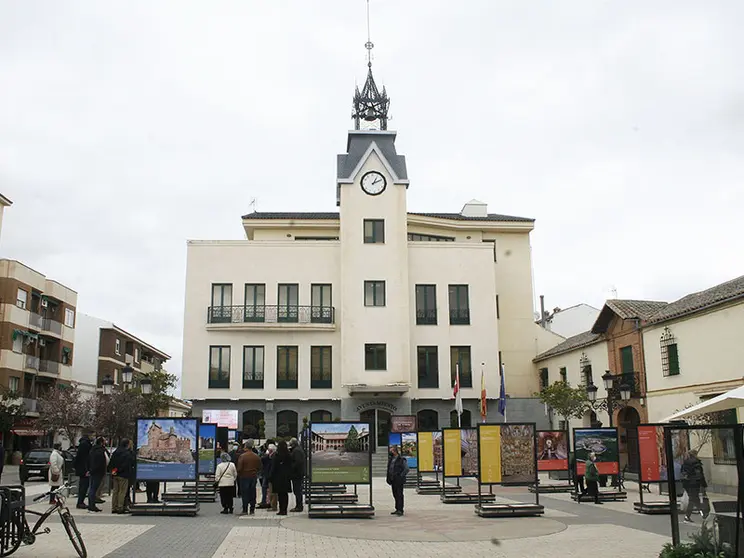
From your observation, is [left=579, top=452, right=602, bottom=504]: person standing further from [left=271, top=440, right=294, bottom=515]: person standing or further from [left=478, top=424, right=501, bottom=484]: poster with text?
[left=271, top=440, right=294, bottom=515]: person standing

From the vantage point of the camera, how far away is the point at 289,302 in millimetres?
44562

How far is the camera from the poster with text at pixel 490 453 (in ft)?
60.0

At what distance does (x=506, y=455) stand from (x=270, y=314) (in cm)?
2736

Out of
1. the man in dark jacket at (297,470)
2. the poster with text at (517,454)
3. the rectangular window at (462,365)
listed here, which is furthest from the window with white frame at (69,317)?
the poster with text at (517,454)

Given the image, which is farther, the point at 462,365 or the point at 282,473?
the point at 462,365

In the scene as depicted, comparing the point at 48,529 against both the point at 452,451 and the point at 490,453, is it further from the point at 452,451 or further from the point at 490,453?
the point at 452,451

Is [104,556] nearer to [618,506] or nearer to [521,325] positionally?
[618,506]

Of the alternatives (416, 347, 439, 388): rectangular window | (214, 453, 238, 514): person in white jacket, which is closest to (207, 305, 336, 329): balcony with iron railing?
(416, 347, 439, 388): rectangular window

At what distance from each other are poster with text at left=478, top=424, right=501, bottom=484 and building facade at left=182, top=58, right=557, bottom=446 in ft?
79.8

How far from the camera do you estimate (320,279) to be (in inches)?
1767

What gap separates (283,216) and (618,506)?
3546cm

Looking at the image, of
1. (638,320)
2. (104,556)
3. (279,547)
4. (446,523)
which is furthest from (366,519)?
(638,320)

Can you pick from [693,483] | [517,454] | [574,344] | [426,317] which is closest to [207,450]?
[517,454]

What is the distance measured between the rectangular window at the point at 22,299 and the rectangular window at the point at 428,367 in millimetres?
26713
